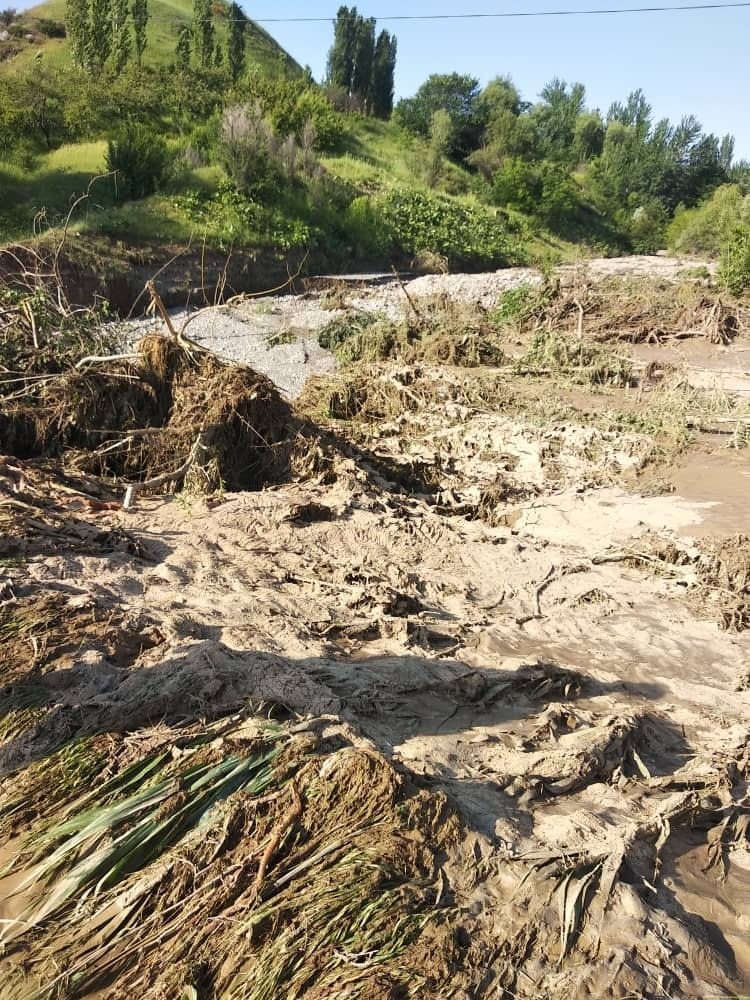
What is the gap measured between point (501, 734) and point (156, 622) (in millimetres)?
2015

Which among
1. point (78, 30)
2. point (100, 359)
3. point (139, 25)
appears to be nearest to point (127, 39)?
point (139, 25)

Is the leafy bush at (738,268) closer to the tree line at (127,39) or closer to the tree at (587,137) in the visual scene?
the tree line at (127,39)

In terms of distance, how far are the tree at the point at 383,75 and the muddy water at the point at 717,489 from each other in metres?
44.9

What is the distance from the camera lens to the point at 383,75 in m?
45.5

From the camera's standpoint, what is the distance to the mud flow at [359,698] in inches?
90.0

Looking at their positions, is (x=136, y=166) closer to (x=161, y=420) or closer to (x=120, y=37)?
(x=120, y=37)

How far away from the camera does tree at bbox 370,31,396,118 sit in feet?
148

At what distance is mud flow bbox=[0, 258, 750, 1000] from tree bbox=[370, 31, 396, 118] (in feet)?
147

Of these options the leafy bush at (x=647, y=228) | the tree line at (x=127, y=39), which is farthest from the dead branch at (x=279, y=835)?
the leafy bush at (x=647, y=228)

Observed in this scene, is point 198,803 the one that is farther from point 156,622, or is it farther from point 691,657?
point 691,657

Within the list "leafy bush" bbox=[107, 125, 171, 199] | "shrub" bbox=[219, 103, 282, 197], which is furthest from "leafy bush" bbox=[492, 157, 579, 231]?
"leafy bush" bbox=[107, 125, 171, 199]

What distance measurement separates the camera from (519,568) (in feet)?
19.7

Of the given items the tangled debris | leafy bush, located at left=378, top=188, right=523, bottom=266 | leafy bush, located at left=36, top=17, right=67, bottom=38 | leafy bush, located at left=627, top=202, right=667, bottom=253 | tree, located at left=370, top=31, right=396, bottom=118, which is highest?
tree, located at left=370, top=31, right=396, bottom=118

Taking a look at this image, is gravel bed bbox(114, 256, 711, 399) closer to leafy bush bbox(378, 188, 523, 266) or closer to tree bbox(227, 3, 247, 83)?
leafy bush bbox(378, 188, 523, 266)
